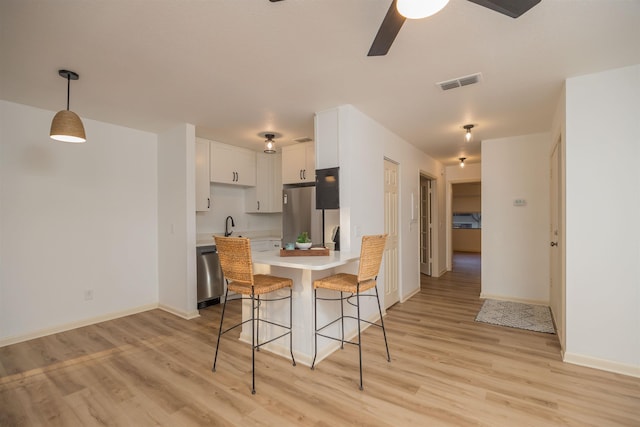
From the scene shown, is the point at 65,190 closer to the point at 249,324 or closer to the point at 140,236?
the point at 140,236

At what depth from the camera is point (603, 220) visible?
2475mm

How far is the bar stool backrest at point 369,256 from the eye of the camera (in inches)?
91.5

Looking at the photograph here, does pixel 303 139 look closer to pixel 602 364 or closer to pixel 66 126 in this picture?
pixel 66 126

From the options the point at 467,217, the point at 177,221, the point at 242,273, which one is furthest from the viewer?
the point at 467,217

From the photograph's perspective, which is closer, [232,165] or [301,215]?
[301,215]

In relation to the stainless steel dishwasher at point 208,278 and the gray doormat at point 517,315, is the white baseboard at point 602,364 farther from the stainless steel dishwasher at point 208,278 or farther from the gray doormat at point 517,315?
the stainless steel dishwasher at point 208,278

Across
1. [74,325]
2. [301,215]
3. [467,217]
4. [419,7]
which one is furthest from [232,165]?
[467,217]

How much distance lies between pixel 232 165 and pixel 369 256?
131 inches

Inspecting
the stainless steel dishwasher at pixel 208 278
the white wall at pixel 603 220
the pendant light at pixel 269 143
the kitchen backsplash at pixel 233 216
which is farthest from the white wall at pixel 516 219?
the stainless steel dishwasher at pixel 208 278

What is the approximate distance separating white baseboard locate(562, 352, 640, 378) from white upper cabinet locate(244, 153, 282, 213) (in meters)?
4.34

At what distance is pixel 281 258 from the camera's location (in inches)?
103

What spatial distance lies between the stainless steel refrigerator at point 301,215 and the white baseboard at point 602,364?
104 inches

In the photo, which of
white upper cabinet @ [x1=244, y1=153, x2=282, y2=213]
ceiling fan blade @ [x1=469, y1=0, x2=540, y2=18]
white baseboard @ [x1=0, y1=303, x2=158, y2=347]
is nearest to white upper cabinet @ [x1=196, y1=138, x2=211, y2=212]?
white upper cabinet @ [x1=244, y1=153, x2=282, y2=213]

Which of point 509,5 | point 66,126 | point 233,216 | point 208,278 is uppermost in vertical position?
point 509,5
